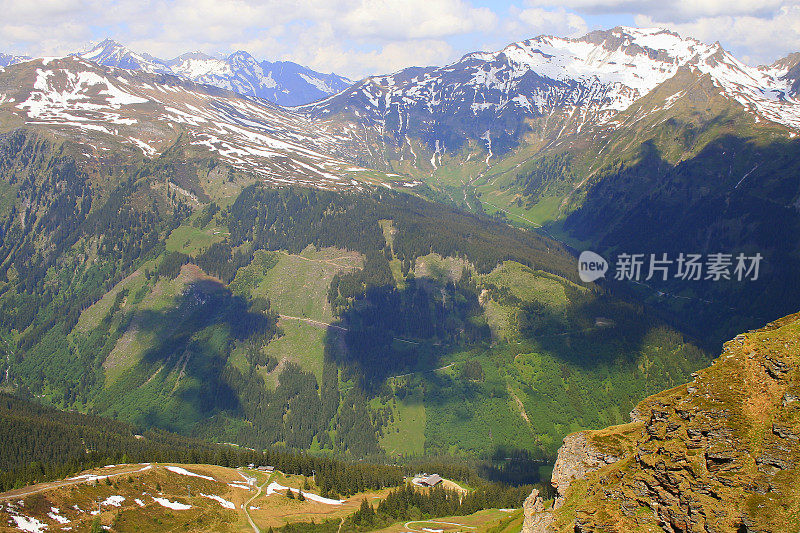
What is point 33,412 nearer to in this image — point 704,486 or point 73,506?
point 73,506

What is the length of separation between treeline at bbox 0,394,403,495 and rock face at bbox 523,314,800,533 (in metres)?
95.7

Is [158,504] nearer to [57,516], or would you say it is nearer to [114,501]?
[114,501]

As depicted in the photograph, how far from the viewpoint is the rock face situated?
35812mm

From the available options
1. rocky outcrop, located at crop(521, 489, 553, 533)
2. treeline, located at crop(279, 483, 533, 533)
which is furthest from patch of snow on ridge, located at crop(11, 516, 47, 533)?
rocky outcrop, located at crop(521, 489, 553, 533)

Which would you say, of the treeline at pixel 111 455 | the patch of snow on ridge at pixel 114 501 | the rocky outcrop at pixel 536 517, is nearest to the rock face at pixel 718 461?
the rocky outcrop at pixel 536 517

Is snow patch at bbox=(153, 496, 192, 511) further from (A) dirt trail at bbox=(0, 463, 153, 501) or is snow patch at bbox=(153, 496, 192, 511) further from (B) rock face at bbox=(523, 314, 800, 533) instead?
(B) rock face at bbox=(523, 314, 800, 533)

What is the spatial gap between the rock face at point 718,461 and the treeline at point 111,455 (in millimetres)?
95724

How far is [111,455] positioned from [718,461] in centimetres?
13292

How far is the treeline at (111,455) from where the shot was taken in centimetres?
13062

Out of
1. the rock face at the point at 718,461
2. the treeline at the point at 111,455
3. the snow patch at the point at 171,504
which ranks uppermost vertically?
the rock face at the point at 718,461

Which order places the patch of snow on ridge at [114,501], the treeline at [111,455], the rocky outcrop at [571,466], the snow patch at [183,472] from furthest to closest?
the treeline at [111,455] → the snow patch at [183,472] → the patch of snow on ridge at [114,501] → the rocky outcrop at [571,466]

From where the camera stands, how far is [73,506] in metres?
91.8

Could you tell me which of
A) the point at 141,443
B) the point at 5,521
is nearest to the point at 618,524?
the point at 5,521

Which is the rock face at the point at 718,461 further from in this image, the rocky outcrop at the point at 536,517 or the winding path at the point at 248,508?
the winding path at the point at 248,508
